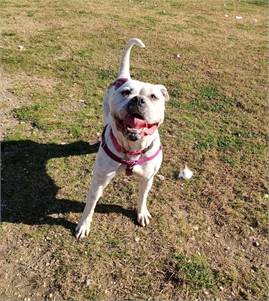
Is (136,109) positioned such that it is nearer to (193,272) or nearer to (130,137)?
(130,137)

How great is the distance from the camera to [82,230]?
4551mm

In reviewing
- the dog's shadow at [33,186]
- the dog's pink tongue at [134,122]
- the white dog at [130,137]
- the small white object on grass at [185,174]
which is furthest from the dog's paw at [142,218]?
the dog's pink tongue at [134,122]

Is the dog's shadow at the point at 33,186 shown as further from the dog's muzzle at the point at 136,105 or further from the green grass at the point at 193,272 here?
the dog's muzzle at the point at 136,105

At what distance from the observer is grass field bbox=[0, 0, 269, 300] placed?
4.21m

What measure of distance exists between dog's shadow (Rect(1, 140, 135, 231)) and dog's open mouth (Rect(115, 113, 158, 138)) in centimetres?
146

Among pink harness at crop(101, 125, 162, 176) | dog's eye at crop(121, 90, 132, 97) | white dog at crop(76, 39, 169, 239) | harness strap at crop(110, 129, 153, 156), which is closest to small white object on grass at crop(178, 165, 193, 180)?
white dog at crop(76, 39, 169, 239)

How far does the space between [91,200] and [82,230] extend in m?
0.39

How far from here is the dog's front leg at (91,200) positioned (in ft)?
13.7

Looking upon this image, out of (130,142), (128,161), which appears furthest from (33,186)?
(130,142)

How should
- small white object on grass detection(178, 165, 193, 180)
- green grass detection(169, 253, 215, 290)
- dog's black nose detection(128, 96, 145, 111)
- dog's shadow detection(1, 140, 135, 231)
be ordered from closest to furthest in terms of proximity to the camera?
dog's black nose detection(128, 96, 145, 111)
green grass detection(169, 253, 215, 290)
dog's shadow detection(1, 140, 135, 231)
small white object on grass detection(178, 165, 193, 180)

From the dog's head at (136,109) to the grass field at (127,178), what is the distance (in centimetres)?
139

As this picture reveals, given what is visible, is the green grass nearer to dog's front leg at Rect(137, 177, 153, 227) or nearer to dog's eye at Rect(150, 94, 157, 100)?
dog's front leg at Rect(137, 177, 153, 227)

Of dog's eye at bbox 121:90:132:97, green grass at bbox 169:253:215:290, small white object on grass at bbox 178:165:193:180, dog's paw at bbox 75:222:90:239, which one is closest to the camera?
dog's eye at bbox 121:90:132:97

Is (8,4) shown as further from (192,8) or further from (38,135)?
(38,135)
